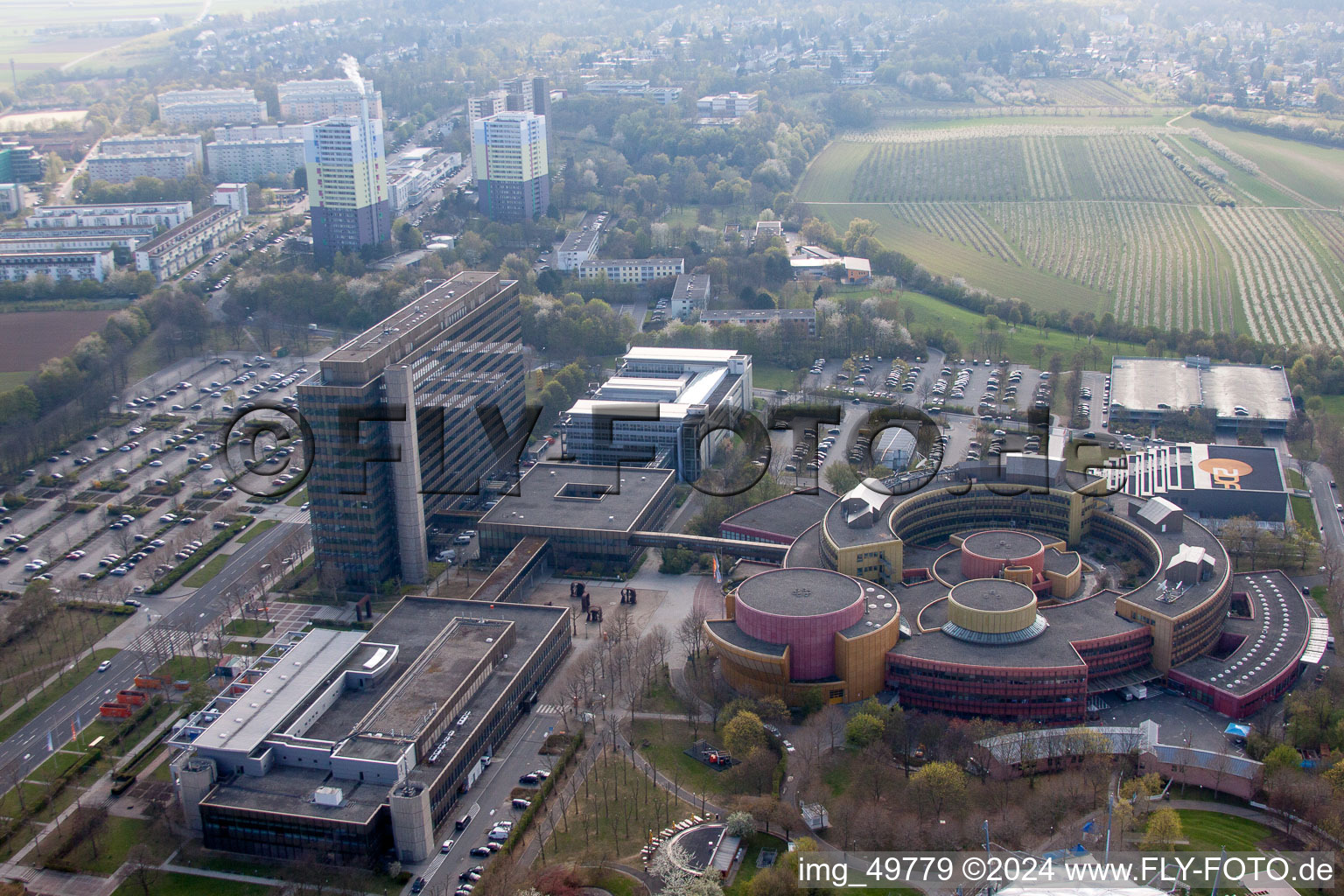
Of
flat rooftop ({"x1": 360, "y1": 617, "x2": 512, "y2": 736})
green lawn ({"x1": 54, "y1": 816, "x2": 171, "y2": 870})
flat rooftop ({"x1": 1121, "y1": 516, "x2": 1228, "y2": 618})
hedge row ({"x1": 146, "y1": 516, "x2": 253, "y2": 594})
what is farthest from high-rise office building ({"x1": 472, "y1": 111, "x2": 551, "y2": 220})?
green lawn ({"x1": 54, "y1": 816, "x2": 171, "y2": 870})

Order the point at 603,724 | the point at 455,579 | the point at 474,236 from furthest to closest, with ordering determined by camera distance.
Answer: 1. the point at 474,236
2. the point at 455,579
3. the point at 603,724

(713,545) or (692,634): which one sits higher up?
(713,545)

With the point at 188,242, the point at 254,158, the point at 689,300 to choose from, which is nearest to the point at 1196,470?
the point at 689,300

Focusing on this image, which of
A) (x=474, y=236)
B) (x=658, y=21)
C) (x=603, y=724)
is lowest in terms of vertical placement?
(x=603, y=724)

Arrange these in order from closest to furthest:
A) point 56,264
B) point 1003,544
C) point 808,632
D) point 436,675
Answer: point 436,675 < point 808,632 < point 1003,544 < point 56,264

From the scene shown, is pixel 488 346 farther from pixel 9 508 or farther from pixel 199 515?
pixel 9 508

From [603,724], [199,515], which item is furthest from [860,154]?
[603,724]

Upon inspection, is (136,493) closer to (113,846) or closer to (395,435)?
(395,435)

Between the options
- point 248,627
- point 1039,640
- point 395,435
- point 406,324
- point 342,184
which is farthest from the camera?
point 342,184

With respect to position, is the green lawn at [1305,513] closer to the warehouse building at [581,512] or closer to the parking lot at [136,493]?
the warehouse building at [581,512]
